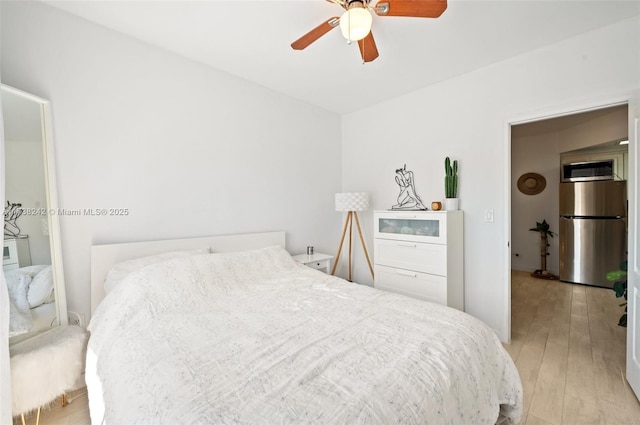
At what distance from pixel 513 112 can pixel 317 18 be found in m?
1.87

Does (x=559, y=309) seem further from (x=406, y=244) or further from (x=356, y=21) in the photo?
(x=356, y=21)

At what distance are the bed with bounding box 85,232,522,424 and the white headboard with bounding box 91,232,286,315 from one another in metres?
0.01

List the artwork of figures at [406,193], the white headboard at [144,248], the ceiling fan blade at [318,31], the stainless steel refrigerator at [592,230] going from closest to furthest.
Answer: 1. the ceiling fan blade at [318,31]
2. the white headboard at [144,248]
3. the artwork of figures at [406,193]
4. the stainless steel refrigerator at [592,230]

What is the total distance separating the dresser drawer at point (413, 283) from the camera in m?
2.51

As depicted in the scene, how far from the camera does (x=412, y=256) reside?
272 cm

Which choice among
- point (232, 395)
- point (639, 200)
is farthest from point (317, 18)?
point (639, 200)

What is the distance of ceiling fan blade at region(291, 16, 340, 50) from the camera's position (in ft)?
4.82

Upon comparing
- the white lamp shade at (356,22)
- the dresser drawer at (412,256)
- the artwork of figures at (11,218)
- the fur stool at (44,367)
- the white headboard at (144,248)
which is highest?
the white lamp shade at (356,22)

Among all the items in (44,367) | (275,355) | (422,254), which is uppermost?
(422,254)

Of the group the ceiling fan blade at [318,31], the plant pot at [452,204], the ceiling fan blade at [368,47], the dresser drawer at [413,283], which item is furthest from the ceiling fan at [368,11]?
the dresser drawer at [413,283]

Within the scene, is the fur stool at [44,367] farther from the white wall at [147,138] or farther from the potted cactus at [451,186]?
the potted cactus at [451,186]

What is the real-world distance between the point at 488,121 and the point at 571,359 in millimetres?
2097

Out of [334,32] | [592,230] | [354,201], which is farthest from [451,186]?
[592,230]

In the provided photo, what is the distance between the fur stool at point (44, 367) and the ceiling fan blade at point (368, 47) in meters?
2.46
